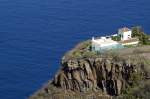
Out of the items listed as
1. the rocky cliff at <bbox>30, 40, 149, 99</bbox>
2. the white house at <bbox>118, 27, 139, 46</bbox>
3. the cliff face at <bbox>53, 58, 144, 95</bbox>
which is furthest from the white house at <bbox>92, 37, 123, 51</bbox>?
the cliff face at <bbox>53, 58, 144, 95</bbox>

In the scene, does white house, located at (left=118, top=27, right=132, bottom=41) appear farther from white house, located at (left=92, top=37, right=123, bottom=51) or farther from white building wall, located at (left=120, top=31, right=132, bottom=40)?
white house, located at (left=92, top=37, right=123, bottom=51)

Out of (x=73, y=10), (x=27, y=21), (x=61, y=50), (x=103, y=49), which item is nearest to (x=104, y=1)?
(x=73, y=10)

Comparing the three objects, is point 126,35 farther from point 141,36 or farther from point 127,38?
point 141,36

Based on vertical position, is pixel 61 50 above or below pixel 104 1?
below

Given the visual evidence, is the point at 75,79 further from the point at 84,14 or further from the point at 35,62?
the point at 84,14

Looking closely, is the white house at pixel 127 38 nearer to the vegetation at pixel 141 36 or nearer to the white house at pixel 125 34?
the white house at pixel 125 34

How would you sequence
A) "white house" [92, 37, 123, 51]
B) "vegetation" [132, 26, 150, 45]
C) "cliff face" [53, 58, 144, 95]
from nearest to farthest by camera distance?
"cliff face" [53, 58, 144, 95]
"white house" [92, 37, 123, 51]
"vegetation" [132, 26, 150, 45]

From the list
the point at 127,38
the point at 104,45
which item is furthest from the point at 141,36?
the point at 104,45
